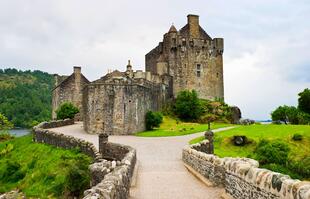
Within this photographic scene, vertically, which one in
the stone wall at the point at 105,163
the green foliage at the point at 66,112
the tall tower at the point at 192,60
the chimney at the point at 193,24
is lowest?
the stone wall at the point at 105,163

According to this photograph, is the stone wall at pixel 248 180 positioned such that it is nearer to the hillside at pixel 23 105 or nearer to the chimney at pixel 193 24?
the chimney at pixel 193 24

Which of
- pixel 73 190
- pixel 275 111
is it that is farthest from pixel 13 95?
pixel 73 190

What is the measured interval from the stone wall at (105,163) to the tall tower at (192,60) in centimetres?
2286

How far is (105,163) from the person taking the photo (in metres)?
17.6

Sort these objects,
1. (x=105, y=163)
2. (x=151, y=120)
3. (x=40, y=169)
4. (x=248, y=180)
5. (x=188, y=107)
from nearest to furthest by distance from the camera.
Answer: (x=248, y=180) → (x=105, y=163) → (x=40, y=169) → (x=151, y=120) → (x=188, y=107)

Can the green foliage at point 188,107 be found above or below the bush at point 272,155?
above

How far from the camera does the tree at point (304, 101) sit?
198 ft

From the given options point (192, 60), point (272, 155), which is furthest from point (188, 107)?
point (272, 155)

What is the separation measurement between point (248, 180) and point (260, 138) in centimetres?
2881

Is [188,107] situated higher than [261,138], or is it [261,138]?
[188,107]

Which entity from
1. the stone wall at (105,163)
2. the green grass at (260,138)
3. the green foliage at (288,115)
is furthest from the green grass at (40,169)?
the green foliage at (288,115)

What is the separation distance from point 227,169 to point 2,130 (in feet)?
173

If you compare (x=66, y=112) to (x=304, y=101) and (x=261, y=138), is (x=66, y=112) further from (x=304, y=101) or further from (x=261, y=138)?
(x=304, y=101)

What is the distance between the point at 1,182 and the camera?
32.0m
